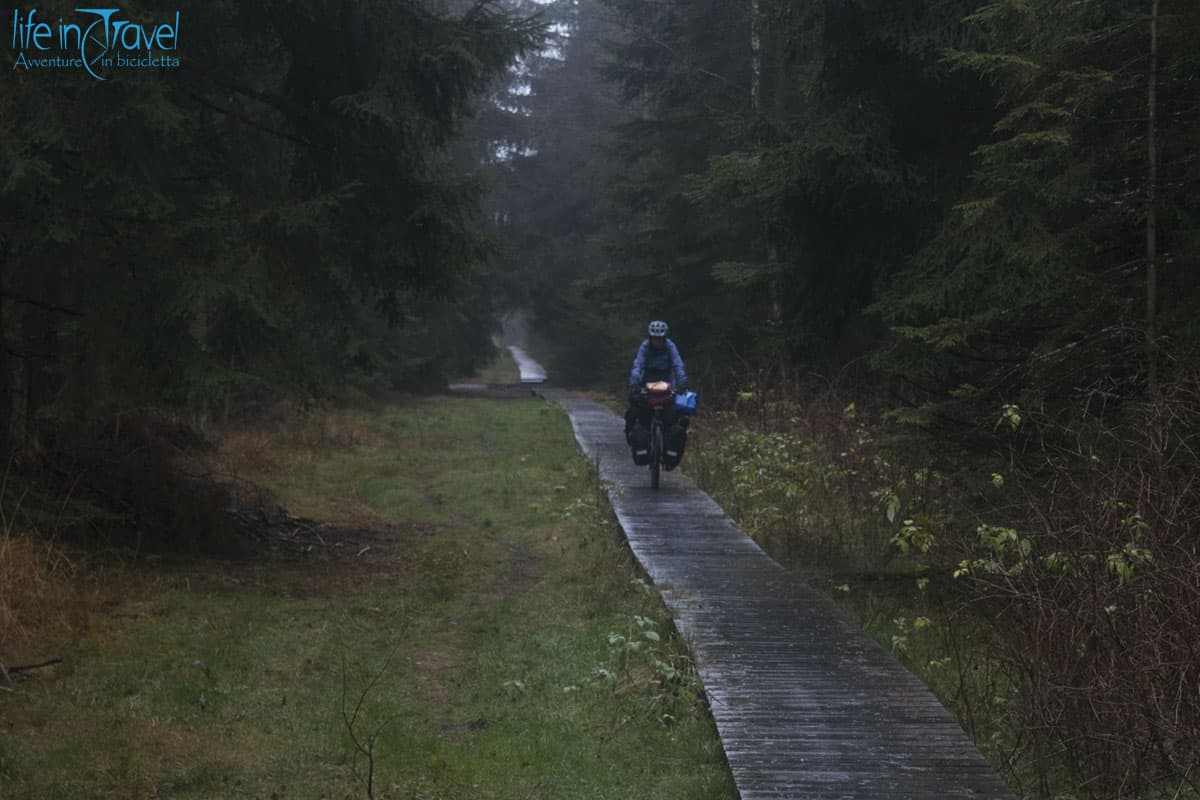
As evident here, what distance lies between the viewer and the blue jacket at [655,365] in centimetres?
1402

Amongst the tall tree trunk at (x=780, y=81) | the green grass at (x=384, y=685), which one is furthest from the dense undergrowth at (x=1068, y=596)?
the tall tree trunk at (x=780, y=81)

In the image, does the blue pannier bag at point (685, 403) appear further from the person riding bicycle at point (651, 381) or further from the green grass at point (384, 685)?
the green grass at point (384, 685)

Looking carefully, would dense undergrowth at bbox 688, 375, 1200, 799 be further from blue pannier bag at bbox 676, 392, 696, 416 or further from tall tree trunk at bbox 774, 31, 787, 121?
tall tree trunk at bbox 774, 31, 787, 121

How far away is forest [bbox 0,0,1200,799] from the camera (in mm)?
5480

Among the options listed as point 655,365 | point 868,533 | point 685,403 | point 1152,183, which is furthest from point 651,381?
point 1152,183

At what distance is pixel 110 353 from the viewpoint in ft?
28.4

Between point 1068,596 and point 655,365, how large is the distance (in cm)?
905

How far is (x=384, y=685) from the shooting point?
7.19 meters

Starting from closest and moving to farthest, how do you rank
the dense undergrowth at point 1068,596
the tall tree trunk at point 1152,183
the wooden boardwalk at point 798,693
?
the dense undergrowth at point 1068,596 < the wooden boardwalk at point 798,693 < the tall tree trunk at point 1152,183

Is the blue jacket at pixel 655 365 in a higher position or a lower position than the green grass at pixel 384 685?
higher

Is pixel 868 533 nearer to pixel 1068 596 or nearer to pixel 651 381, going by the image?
pixel 651 381

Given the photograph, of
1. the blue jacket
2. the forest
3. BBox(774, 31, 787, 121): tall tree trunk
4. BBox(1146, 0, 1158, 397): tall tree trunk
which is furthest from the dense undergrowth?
BBox(774, 31, 787, 121): tall tree trunk

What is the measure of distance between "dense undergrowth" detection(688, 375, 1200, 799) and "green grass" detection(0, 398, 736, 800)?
1536mm

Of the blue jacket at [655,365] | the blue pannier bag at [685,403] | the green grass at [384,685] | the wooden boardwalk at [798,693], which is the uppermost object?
the blue jacket at [655,365]
